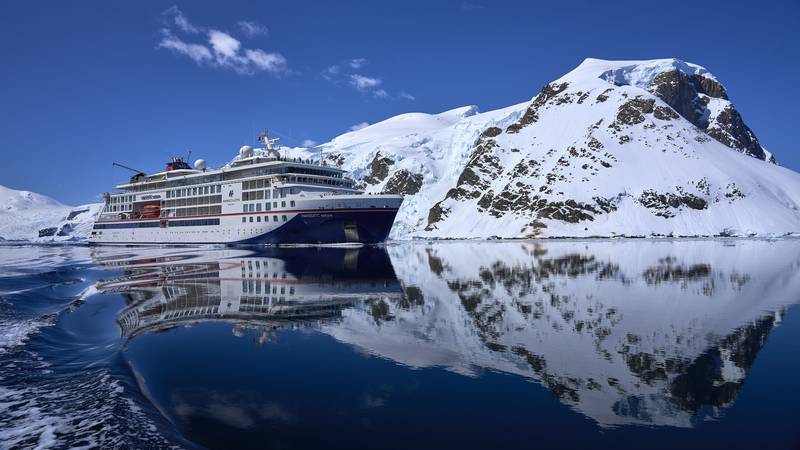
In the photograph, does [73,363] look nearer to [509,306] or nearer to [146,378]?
[146,378]

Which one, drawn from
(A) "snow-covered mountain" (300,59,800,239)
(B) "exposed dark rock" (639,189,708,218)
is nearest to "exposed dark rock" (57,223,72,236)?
(A) "snow-covered mountain" (300,59,800,239)

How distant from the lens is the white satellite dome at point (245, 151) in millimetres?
75188

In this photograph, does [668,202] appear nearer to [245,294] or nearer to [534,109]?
[534,109]

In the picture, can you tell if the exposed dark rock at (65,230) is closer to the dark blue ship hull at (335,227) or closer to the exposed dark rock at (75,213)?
the exposed dark rock at (75,213)

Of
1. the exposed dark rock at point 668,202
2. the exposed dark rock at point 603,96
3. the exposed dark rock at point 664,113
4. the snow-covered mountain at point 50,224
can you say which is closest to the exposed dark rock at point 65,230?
the snow-covered mountain at point 50,224

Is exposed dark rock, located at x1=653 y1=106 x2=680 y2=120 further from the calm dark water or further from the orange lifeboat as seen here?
the calm dark water

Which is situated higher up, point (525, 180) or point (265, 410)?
point (525, 180)

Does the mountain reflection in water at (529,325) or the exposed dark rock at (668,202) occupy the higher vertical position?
the exposed dark rock at (668,202)

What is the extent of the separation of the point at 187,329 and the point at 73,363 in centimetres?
322

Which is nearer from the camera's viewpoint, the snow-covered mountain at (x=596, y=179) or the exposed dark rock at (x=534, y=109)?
the snow-covered mountain at (x=596, y=179)

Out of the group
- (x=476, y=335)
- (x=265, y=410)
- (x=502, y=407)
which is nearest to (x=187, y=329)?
(x=265, y=410)

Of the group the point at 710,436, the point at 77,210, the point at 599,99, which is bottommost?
the point at 710,436

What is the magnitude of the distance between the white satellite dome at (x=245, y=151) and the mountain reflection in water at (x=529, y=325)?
176 feet

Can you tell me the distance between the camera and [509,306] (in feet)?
50.7
